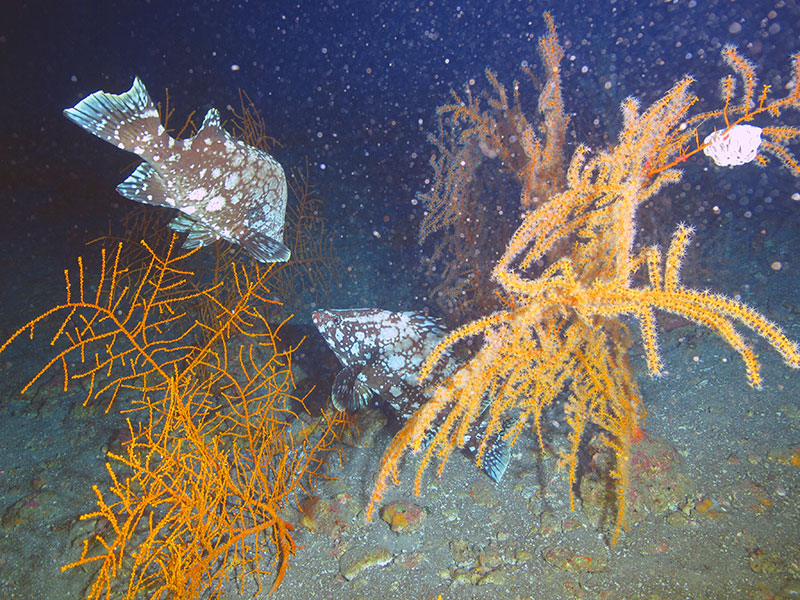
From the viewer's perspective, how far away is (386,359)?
13.5ft

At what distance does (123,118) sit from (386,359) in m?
3.06

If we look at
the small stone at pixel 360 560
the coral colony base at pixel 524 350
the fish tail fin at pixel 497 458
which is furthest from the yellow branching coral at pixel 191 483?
the fish tail fin at pixel 497 458

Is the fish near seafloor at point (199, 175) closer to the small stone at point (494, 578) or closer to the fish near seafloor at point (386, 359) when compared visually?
the fish near seafloor at point (386, 359)

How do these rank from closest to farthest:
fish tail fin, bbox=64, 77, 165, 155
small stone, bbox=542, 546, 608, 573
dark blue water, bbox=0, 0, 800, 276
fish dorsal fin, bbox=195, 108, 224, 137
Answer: small stone, bbox=542, 546, 608, 573 → fish tail fin, bbox=64, 77, 165, 155 → fish dorsal fin, bbox=195, 108, 224, 137 → dark blue water, bbox=0, 0, 800, 276

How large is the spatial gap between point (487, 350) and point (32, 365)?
7.71m

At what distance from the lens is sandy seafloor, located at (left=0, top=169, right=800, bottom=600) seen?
269 cm

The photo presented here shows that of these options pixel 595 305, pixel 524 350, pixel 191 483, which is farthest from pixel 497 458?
pixel 191 483

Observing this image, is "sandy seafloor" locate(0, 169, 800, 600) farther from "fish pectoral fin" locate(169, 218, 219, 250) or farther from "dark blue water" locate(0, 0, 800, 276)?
"dark blue water" locate(0, 0, 800, 276)

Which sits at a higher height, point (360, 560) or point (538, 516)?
point (538, 516)

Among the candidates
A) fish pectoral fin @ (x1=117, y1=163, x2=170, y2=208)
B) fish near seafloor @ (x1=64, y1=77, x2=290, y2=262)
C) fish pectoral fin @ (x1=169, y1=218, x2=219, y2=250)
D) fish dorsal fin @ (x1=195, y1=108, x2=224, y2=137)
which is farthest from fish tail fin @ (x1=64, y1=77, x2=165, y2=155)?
fish pectoral fin @ (x1=169, y1=218, x2=219, y2=250)

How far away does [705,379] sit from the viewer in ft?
14.6

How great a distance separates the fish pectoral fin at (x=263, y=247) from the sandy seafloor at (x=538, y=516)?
2.40 m

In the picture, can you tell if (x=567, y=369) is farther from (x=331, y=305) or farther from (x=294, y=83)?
(x=294, y=83)

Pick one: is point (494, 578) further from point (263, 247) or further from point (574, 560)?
point (263, 247)
